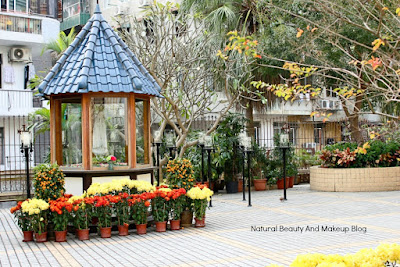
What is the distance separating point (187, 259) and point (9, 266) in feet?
8.35

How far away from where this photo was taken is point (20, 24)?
74.5 feet

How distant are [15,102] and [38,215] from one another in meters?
14.0

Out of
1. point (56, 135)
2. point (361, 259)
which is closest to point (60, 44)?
point (56, 135)

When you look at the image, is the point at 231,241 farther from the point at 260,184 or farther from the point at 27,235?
the point at 260,184

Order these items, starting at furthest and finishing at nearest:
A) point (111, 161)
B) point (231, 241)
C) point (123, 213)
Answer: point (111, 161), point (123, 213), point (231, 241)

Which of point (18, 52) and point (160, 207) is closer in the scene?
point (160, 207)

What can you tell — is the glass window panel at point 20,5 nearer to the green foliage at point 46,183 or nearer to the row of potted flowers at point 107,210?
the green foliage at point 46,183

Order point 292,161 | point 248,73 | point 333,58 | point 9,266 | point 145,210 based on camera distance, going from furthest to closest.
→ 1. point 292,161
2. point 248,73
3. point 333,58
4. point 145,210
5. point 9,266

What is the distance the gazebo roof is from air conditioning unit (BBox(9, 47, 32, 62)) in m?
12.3

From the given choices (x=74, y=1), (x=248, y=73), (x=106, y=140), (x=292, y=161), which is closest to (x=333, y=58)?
(x=248, y=73)

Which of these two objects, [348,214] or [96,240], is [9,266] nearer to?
[96,240]

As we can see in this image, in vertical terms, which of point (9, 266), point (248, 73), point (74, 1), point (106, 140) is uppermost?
point (74, 1)

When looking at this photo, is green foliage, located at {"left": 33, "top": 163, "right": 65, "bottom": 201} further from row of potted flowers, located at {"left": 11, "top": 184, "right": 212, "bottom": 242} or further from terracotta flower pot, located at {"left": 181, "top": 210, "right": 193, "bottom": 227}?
terracotta flower pot, located at {"left": 181, "top": 210, "right": 193, "bottom": 227}

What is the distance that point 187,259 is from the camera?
26.2 ft
